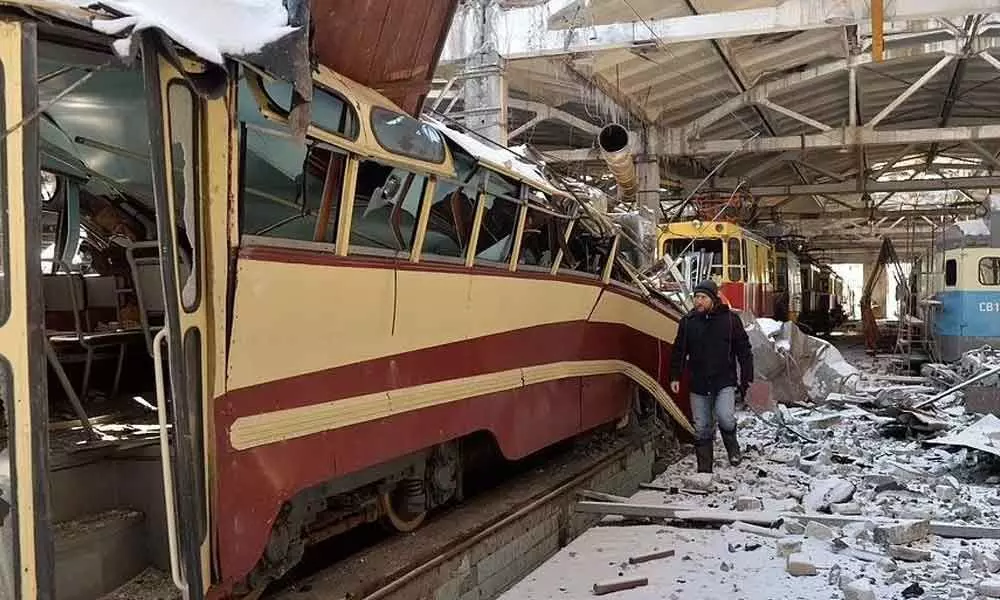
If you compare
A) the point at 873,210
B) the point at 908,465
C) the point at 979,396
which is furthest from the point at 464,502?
the point at 873,210

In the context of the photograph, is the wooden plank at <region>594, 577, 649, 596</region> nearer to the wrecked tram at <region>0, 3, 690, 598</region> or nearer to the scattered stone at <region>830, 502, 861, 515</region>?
the wrecked tram at <region>0, 3, 690, 598</region>

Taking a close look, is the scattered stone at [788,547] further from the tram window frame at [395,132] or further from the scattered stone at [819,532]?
the tram window frame at [395,132]

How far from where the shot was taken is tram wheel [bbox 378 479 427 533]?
17.7ft

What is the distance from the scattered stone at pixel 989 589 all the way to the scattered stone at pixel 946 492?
2563 millimetres

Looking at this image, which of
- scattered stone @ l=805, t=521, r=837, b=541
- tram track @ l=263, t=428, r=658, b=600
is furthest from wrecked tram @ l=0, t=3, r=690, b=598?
scattered stone @ l=805, t=521, r=837, b=541

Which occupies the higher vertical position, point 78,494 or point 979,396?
point 78,494

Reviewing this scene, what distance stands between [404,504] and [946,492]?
4.94 meters

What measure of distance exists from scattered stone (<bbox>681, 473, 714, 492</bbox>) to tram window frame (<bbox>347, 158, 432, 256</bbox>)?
4.33 meters

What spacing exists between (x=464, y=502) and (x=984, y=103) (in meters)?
20.6

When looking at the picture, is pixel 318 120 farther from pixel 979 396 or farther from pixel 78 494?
pixel 979 396

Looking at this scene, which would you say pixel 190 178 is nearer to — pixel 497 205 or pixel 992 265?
pixel 497 205

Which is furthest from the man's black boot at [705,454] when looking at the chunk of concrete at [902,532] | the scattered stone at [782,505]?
the chunk of concrete at [902,532]

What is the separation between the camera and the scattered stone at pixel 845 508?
6914 mm

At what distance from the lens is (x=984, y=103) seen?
851 inches
